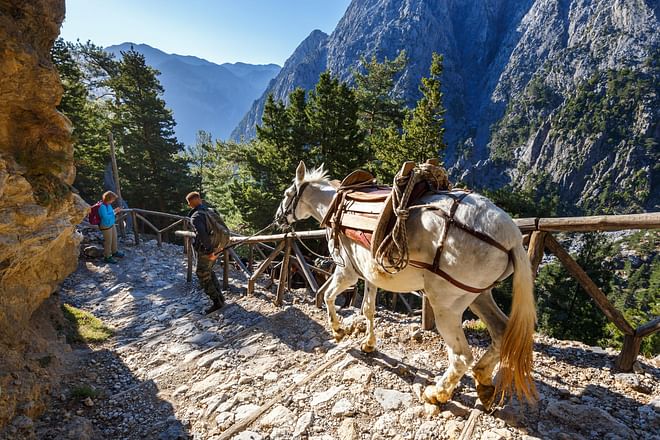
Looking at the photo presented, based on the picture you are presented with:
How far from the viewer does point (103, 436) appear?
311 centimetres

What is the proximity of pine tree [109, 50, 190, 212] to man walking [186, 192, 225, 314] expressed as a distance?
66.5ft

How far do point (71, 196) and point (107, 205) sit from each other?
218 inches

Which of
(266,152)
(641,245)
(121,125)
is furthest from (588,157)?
(121,125)

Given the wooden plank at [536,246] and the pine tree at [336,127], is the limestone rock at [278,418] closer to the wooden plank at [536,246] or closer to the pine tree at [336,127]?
the wooden plank at [536,246]

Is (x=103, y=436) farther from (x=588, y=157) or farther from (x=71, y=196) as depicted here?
(x=588, y=157)

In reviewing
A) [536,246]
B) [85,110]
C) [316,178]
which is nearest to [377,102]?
[85,110]

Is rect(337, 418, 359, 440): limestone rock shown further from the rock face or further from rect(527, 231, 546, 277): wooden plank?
the rock face

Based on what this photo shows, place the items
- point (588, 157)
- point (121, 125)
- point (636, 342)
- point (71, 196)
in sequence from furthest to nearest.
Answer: point (588, 157) < point (121, 125) < point (71, 196) < point (636, 342)

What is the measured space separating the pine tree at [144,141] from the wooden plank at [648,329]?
25837mm

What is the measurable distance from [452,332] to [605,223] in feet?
5.60

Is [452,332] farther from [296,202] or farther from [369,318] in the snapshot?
[296,202]

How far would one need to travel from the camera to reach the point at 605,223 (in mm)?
2801

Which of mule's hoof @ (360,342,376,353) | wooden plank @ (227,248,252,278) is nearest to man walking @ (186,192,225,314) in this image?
wooden plank @ (227,248,252,278)

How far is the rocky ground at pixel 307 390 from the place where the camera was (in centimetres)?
→ 266
